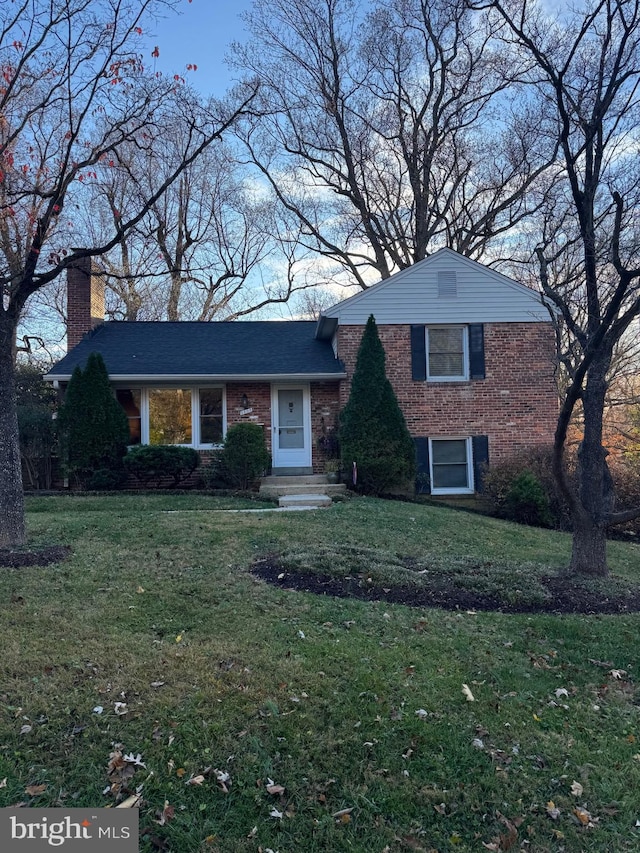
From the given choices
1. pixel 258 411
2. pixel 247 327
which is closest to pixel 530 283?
pixel 247 327

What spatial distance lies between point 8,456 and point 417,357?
954cm

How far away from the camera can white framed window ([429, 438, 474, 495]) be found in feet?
45.5

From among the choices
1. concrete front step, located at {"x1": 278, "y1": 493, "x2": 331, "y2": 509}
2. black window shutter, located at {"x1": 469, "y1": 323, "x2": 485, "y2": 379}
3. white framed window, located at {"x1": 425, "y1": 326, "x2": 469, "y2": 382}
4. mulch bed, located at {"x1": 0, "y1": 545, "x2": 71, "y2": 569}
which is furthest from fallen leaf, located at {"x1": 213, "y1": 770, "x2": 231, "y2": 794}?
black window shutter, located at {"x1": 469, "y1": 323, "x2": 485, "y2": 379}

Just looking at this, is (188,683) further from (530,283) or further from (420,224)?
(420,224)

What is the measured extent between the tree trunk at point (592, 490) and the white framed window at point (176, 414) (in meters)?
9.15

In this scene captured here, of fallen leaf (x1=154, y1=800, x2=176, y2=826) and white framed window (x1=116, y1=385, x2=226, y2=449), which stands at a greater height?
white framed window (x1=116, y1=385, x2=226, y2=449)

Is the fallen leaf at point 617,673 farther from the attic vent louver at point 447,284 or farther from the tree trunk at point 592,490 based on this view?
the attic vent louver at point 447,284

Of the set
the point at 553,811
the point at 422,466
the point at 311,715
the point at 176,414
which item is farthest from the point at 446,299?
the point at 553,811

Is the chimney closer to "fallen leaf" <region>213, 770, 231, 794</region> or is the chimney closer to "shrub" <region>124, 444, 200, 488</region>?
"shrub" <region>124, 444, 200, 488</region>

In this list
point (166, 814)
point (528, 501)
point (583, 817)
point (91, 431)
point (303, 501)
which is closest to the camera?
point (166, 814)

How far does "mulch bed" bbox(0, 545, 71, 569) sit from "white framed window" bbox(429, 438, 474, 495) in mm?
9091

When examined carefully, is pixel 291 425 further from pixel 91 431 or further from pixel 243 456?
pixel 91 431

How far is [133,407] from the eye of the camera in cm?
1406

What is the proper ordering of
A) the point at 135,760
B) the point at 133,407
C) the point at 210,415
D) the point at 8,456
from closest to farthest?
1. the point at 135,760
2. the point at 8,456
3. the point at 133,407
4. the point at 210,415
